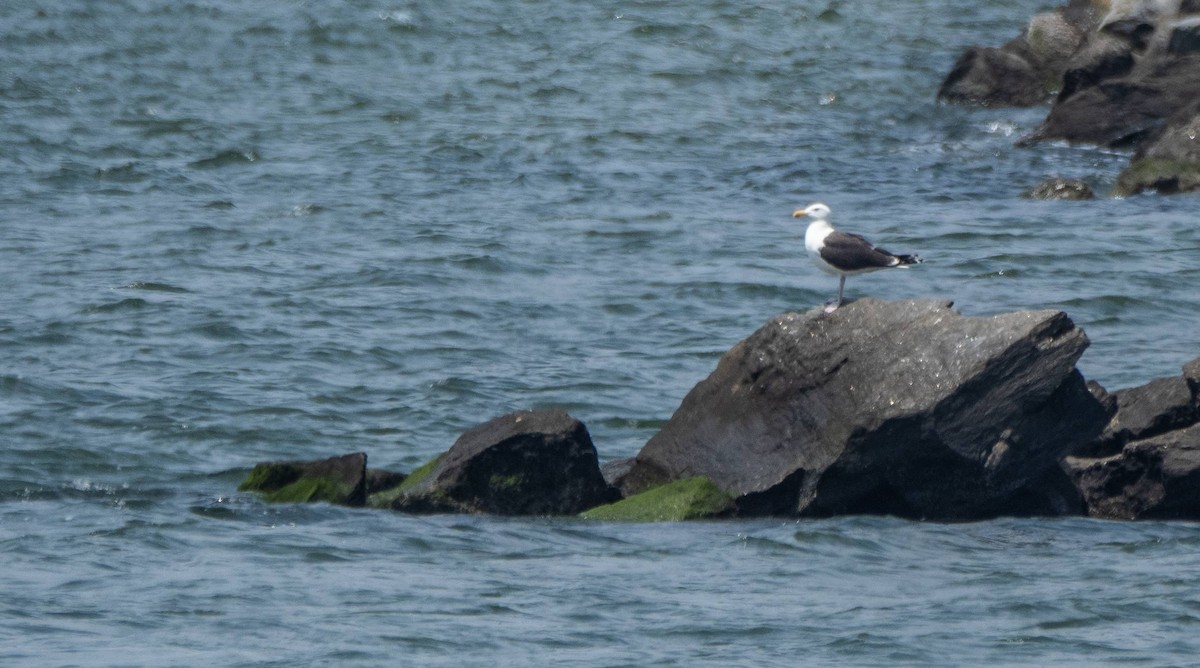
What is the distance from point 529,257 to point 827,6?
816 inches

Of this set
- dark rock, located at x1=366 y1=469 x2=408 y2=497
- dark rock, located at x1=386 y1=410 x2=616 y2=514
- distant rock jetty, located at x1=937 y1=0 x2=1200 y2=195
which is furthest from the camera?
distant rock jetty, located at x1=937 y1=0 x2=1200 y2=195

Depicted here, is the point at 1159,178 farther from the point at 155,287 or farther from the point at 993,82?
the point at 155,287

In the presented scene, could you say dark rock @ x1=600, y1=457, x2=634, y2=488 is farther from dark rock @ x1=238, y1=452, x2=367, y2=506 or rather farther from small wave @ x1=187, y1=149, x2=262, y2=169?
small wave @ x1=187, y1=149, x2=262, y2=169

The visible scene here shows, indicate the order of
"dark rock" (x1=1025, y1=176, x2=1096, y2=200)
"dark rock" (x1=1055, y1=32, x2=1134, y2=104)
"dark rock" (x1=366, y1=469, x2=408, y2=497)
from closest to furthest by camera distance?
"dark rock" (x1=366, y1=469, x2=408, y2=497) < "dark rock" (x1=1025, y1=176, x2=1096, y2=200) < "dark rock" (x1=1055, y1=32, x2=1134, y2=104)

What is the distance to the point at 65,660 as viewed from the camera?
10570 mm

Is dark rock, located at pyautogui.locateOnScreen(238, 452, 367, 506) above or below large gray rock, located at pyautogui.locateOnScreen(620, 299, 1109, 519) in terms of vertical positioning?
below

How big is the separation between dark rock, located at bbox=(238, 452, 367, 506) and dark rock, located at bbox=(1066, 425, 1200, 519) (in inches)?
205

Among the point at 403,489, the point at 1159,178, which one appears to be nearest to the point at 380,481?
the point at 403,489

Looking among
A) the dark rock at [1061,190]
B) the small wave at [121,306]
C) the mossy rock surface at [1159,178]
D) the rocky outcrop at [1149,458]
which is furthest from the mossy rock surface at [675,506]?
the mossy rock surface at [1159,178]

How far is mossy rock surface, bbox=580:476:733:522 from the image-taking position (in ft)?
45.0

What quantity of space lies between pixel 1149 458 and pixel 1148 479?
153 mm

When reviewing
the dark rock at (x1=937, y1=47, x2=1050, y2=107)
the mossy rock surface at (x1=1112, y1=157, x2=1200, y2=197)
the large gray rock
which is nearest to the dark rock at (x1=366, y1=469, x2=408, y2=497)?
the large gray rock

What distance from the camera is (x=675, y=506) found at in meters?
13.8

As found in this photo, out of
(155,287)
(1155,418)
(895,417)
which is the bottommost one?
(1155,418)
